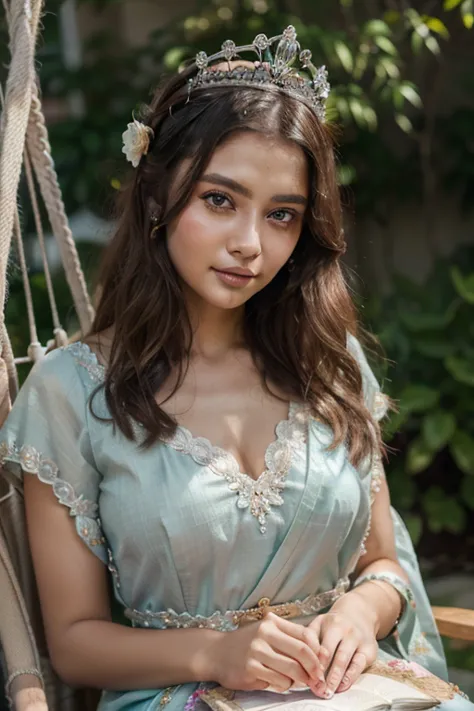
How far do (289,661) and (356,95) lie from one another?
2.55 meters

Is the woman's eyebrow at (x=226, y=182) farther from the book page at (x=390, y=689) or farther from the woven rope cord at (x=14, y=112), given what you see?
the book page at (x=390, y=689)

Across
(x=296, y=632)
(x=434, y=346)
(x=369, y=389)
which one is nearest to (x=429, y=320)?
(x=434, y=346)

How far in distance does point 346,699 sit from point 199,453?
472 mm

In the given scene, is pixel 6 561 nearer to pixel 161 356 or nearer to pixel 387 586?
pixel 161 356

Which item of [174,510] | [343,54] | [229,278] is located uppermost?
[343,54]

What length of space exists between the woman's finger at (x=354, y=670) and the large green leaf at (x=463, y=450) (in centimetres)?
206

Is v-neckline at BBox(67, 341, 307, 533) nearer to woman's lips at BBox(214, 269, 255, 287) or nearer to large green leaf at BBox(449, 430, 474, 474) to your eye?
woman's lips at BBox(214, 269, 255, 287)

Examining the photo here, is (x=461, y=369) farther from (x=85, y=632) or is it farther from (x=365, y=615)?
(x=85, y=632)

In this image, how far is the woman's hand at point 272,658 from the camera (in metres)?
1.63

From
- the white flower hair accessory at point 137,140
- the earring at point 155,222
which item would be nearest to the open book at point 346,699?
the earring at point 155,222

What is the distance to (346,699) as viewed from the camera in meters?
1.65

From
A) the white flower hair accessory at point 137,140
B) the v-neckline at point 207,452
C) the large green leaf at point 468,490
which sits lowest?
the large green leaf at point 468,490

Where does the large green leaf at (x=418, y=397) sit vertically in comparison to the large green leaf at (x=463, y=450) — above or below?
above

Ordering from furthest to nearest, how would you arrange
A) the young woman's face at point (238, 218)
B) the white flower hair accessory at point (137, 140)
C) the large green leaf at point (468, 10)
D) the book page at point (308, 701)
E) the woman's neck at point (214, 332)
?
the large green leaf at point (468, 10), the woman's neck at point (214, 332), the white flower hair accessory at point (137, 140), the young woman's face at point (238, 218), the book page at point (308, 701)
